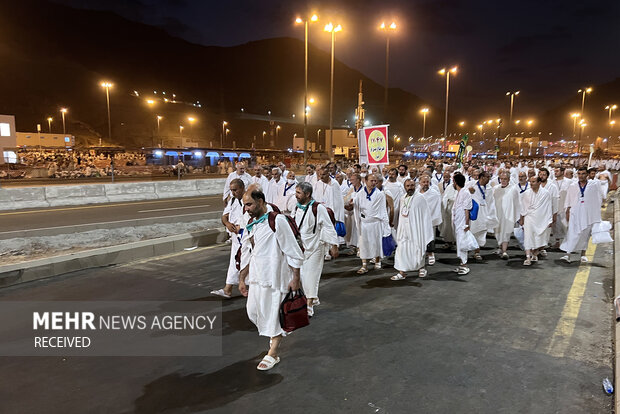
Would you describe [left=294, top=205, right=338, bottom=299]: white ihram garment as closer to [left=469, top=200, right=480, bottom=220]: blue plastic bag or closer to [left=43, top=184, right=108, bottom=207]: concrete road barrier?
[left=469, top=200, right=480, bottom=220]: blue plastic bag

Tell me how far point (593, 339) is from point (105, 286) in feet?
21.4

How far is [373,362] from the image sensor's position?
395 cm

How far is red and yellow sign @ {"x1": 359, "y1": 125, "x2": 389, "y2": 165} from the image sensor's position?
35.7 feet

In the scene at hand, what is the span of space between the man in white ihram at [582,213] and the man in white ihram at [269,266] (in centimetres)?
676

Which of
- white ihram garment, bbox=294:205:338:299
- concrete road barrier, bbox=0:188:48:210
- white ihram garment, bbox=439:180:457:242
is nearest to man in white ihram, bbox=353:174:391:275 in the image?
white ihram garment, bbox=294:205:338:299

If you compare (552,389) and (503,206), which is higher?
(503,206)

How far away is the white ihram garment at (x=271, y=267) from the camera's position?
3746mm

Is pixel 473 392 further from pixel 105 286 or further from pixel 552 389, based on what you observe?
pixel 105 286

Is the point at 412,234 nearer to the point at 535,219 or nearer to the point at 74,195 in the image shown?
→ the point at 535,219

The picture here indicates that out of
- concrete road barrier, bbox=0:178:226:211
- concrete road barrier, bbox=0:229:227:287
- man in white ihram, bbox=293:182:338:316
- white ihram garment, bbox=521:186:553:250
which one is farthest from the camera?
concrete road barrier, bbox=0:178:226:211

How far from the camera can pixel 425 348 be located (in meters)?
4.23

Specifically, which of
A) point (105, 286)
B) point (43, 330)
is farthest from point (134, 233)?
point (43, 330)

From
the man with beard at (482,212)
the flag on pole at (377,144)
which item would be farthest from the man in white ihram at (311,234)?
the flag on pole at (377,144)

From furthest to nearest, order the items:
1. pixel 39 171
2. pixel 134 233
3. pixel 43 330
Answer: pixel 39 171, pixel 134 233, pixel 43 330
